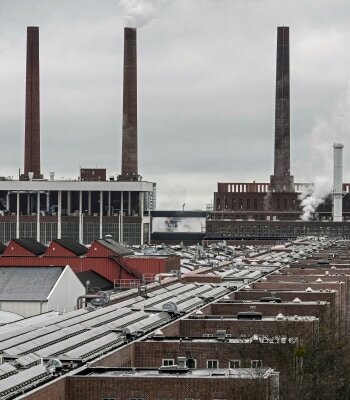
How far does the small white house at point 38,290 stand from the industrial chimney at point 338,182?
114 metres

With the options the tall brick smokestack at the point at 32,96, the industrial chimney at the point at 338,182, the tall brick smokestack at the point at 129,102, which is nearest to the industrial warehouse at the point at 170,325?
the tall brick smokestack at the point at 129,102

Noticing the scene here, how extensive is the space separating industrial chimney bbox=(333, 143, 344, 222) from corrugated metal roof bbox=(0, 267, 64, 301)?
115m

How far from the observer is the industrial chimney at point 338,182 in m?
192

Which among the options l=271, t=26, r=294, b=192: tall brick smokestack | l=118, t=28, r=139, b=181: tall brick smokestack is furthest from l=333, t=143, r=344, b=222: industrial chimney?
l=118, t=28, r=139, b=181: tall brick smokestack

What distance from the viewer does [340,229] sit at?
198250 mm

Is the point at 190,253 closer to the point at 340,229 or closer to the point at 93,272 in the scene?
the point at 93,272

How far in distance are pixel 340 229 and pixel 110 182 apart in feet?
134

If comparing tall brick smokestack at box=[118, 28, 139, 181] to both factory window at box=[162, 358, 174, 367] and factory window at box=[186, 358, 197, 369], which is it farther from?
factory window at box=[162, 358, 174, 367]

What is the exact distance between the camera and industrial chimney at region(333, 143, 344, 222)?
192m

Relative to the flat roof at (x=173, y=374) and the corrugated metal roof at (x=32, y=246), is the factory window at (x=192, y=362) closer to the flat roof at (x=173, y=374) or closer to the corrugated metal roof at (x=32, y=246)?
the flat roof at (x=173, y=374)

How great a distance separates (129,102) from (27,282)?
8437 cm

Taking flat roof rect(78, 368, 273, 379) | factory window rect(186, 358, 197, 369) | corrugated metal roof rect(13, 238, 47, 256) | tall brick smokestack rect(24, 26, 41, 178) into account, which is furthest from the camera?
tall brick smokestack rect(24, 26, 41, 178)

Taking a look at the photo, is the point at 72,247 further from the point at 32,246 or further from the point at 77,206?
the point at 77,206

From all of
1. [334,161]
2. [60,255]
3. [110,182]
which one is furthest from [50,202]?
[60,255]
